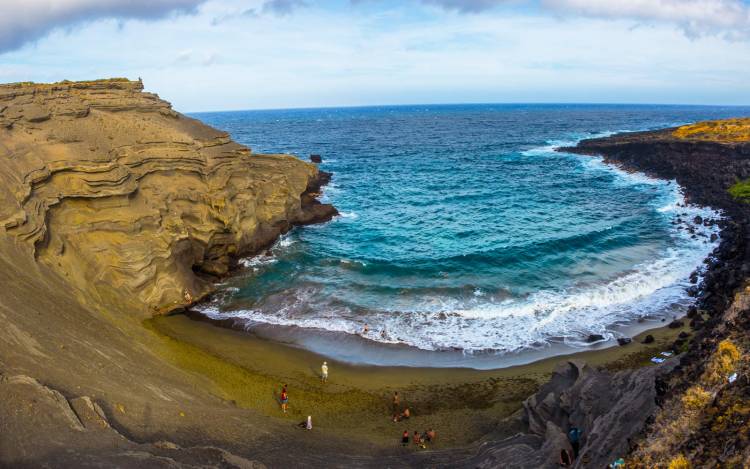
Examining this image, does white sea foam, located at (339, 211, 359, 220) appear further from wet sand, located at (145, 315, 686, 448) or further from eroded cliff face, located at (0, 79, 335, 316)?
wet sand, located at (145, 315, 686, 448)

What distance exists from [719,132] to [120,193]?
100691mm

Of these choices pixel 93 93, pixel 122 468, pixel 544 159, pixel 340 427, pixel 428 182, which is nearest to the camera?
pixel 122 468

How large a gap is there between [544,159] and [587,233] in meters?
53.0

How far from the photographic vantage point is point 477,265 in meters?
42.4

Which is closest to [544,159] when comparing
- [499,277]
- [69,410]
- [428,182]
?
[428,182]

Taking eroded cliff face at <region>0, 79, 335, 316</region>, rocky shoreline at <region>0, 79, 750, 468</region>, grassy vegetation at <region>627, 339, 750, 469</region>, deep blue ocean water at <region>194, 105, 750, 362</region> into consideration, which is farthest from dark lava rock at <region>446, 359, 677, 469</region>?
eroded cliff face at <region>0, 79, 335, 316</region>

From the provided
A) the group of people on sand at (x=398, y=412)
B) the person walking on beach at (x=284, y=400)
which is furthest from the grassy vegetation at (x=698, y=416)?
the person walking on beach at (x=284, y=400)

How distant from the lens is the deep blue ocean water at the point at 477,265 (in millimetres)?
33625

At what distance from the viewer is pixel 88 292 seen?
97.0 ft

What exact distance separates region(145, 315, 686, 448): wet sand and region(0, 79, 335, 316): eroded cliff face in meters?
4.45

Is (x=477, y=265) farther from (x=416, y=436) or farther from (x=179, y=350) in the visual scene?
(x=179, y=350)

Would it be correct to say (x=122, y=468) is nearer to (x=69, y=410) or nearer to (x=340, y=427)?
(x=69, y=410)

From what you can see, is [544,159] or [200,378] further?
[544,159]

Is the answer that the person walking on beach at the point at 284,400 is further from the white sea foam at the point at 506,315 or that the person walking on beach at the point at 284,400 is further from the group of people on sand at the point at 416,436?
the white sea foam at the point at 506,315
